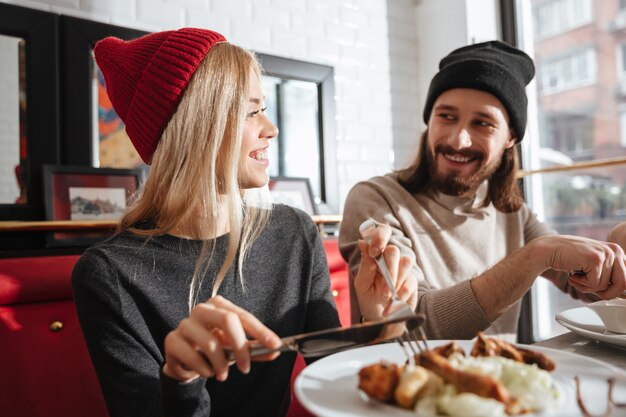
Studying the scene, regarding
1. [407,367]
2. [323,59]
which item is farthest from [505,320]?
[323,59]

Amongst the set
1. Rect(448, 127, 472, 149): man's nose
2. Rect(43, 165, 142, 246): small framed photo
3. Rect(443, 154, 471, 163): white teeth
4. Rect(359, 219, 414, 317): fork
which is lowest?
Rect(359, 219, 414, 317): fork

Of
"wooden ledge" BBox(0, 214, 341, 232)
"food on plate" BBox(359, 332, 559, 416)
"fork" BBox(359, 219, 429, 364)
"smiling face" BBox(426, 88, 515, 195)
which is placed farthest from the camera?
"smiling face" BBox(426, 88, 515, 195)

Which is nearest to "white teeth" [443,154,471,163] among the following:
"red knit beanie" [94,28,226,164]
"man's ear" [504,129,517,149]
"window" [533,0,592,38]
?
"man's ear" [504,129,517,149]

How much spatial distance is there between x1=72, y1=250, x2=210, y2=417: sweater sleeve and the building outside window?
186cm

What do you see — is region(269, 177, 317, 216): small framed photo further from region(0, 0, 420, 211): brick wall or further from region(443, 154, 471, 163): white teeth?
region(443, 154, 471, 163): white teeth

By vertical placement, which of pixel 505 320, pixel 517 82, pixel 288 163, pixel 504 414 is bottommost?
pixel 505 320

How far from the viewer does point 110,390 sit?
0.83 m

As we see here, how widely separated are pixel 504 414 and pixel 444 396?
0.15 ft

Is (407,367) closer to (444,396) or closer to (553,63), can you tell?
(444,396)

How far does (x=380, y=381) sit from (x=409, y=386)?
3 cm

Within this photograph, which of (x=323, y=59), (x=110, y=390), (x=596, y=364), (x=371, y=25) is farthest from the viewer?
(x=371, y=25)

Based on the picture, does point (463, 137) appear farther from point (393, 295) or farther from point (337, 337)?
point (337, 337)

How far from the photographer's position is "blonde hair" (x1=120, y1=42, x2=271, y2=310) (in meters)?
0.97

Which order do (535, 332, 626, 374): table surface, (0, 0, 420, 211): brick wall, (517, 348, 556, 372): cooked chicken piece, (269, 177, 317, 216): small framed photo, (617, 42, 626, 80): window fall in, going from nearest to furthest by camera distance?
(517, 348, 556, 372): cooked chicken piece < (535, 332, 626, 374): table surface < (0, 0, 420, 211): brick wall < (269, 177, 317, 216): small framed photo < (617, 42, 626, 80): window
